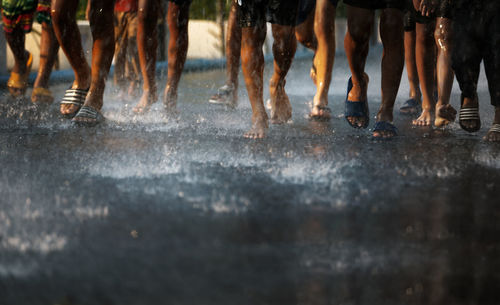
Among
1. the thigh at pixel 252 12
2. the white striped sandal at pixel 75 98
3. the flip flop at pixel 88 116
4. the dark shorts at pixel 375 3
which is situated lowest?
the flip flop at pixel 88 116

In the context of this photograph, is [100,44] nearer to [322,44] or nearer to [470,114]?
[322,44]

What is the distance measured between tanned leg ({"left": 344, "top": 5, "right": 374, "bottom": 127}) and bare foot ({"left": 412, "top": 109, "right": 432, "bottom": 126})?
56cm

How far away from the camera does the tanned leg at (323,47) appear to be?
5.78m

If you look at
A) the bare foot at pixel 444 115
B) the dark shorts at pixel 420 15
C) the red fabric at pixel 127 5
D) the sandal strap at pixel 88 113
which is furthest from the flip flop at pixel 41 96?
the bare foot at pixel 444 115

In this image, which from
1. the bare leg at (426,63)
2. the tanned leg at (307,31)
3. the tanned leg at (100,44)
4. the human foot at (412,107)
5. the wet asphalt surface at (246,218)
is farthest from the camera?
the human foot at (412,107)

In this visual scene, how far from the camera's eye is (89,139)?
14.7 feet

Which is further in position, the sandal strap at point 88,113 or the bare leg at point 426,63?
the bare leg at point 426,63

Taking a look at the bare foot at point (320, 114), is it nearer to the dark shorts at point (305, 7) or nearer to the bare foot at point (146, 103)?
the dark shorts at point (305, 7)

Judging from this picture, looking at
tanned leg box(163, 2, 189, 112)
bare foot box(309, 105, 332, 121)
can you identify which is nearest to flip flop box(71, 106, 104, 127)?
tanned leg box(163, 2, 189, 112)

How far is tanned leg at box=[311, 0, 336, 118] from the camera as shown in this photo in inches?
227

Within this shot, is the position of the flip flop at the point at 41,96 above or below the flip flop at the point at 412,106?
below

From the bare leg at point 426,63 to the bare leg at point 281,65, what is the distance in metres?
0.89

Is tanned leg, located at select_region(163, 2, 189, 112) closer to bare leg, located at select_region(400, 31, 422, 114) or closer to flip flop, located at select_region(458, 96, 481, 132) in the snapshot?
bare leg, located at select_region(400, 31, 422, 114)

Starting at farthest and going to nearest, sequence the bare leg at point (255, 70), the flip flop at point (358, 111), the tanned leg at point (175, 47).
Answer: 1. the tanned leg at point (175, 47)
2. the flip flop at point (358, 111)
3. the bare leg at point (255, 70)
